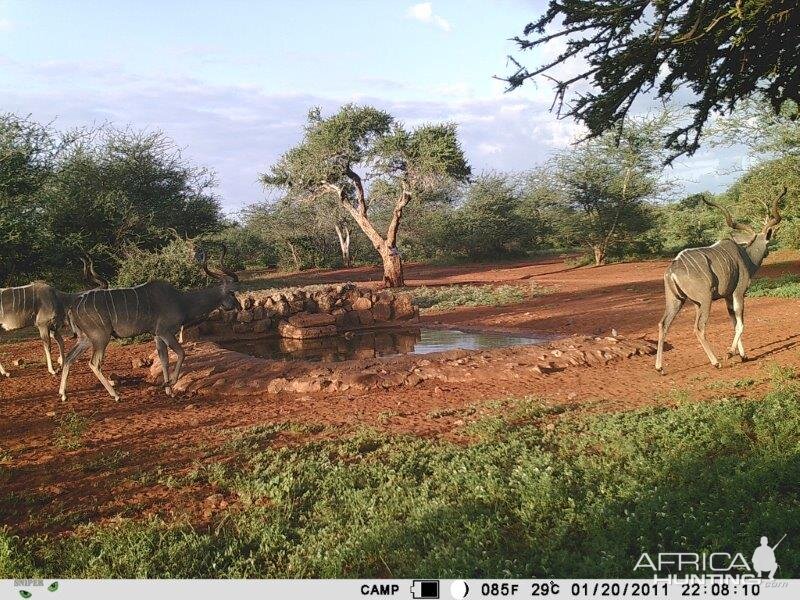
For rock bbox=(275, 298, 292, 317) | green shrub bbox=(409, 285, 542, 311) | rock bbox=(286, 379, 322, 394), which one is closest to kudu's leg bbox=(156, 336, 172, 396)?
rock bbox=(286, 379, 322, 394)

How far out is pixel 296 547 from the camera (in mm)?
3717

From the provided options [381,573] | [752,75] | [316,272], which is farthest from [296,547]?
[316,272]

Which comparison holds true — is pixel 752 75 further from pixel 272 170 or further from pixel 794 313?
pixel 272 170

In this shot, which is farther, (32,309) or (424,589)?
(32,309)

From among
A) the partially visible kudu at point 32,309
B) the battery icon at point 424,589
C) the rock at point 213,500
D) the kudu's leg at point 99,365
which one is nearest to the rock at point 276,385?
the kudu's leg at point 99,365

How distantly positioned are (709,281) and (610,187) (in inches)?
874

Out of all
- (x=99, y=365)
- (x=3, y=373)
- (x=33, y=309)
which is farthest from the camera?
(x=33, y=309)

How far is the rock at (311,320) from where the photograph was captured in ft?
44.1

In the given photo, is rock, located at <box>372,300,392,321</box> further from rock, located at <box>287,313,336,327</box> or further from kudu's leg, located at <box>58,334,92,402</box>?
kudu's leg, located at <box>58,334,92,402</box>

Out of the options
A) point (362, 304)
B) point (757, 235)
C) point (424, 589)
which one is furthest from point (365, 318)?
point (424, 589)

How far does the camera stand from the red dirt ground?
4754 millimetres

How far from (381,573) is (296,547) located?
0.62 meters

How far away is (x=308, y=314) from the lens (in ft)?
45.5

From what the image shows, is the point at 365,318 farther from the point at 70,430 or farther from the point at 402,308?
the point at 70,430
